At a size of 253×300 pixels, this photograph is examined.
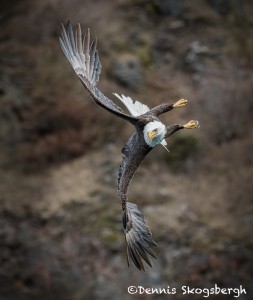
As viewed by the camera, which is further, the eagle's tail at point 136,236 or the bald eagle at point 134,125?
the eagle's tail at point 136,236

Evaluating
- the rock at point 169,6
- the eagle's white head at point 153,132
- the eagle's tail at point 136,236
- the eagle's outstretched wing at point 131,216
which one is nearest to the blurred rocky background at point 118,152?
the rock at point 169,6

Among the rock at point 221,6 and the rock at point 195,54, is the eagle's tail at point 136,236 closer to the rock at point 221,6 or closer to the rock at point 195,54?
the rock at point 195,54

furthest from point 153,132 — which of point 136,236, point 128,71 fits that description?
point 128,71

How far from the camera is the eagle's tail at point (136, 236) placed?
11.7m

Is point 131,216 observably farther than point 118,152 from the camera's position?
No

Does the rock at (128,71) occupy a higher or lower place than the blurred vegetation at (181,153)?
higher

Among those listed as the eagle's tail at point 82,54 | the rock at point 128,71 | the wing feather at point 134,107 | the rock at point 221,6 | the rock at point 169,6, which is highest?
the rock at point 169,6

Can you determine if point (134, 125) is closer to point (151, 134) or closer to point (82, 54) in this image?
point (151, 134)

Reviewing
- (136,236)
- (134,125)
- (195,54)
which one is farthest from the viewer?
(195,54)

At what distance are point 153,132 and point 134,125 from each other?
44 centimetres

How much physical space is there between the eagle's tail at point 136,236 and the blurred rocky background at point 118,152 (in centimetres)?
948

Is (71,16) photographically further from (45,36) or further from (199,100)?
(199,100)

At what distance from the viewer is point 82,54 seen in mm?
13062

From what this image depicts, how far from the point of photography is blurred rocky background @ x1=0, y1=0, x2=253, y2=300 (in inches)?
869
